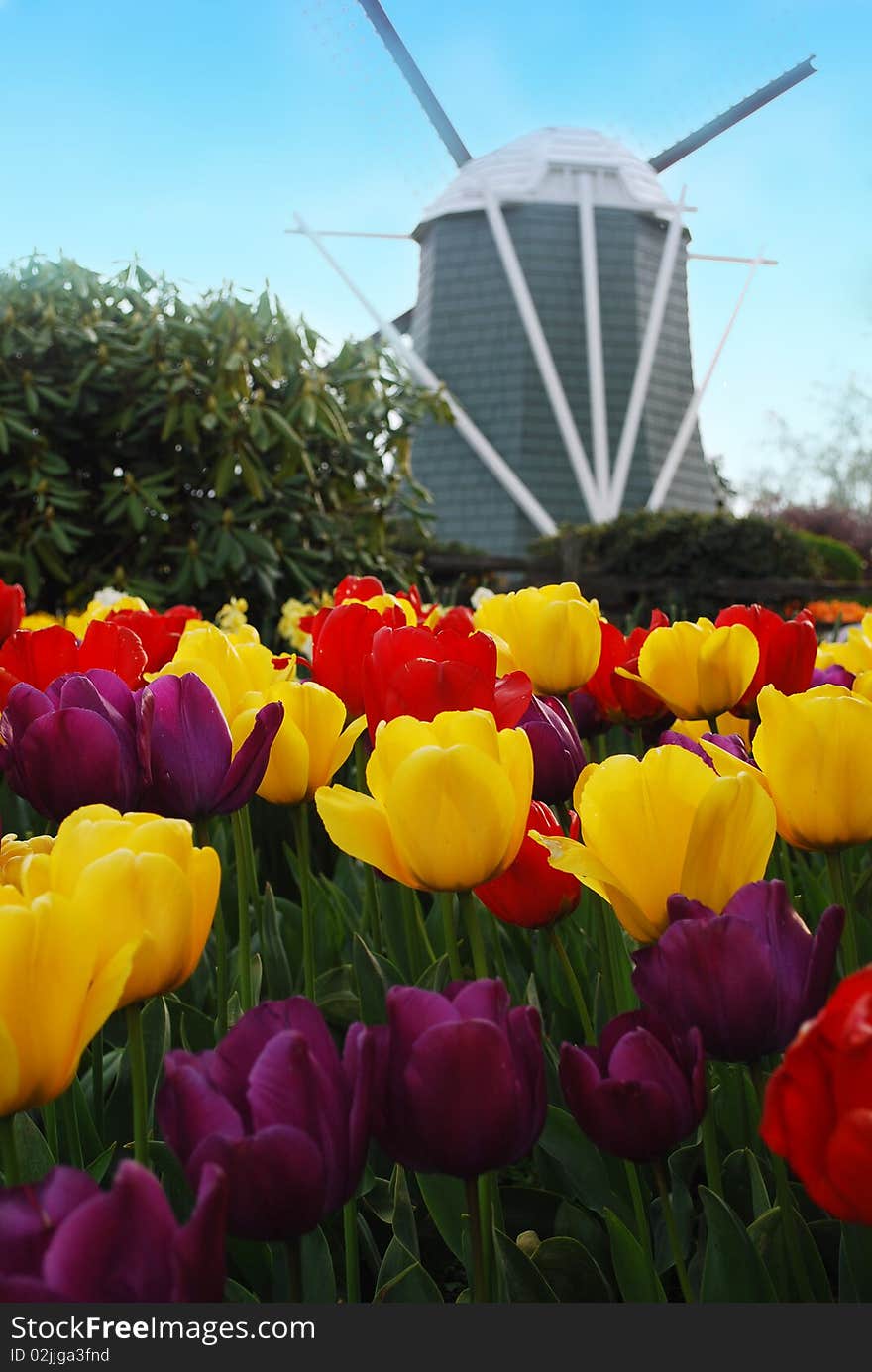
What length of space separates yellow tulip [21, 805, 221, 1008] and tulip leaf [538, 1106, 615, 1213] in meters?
0.40

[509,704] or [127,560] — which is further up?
[127,560]

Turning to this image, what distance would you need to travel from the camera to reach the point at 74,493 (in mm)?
4273

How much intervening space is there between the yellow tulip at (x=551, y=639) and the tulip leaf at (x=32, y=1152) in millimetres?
675

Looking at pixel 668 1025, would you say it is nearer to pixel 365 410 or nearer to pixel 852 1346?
pixel 852 1346

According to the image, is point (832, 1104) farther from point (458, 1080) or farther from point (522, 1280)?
point (522, 1280)

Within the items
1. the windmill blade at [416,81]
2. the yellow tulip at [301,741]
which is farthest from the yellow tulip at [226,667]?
the windmill blade at [416,81]

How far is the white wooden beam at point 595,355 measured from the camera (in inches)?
707

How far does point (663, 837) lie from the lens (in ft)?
2.31

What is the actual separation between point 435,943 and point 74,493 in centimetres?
316

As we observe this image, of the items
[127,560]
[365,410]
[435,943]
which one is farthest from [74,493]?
[435,943]

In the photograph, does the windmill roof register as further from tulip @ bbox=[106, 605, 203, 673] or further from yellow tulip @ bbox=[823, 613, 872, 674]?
tulip @ bbox=[106, 605, 203, 673]

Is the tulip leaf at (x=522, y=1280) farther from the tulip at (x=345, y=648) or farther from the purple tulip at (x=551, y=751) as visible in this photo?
the tulip at (x=345, y=648)

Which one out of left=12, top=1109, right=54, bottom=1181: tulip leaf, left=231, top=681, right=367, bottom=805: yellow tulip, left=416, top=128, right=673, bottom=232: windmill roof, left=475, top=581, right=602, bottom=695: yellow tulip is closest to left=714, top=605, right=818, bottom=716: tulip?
left=475, top=581, right=602, bottom=695: yellow tulip

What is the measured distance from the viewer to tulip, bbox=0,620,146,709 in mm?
1269
